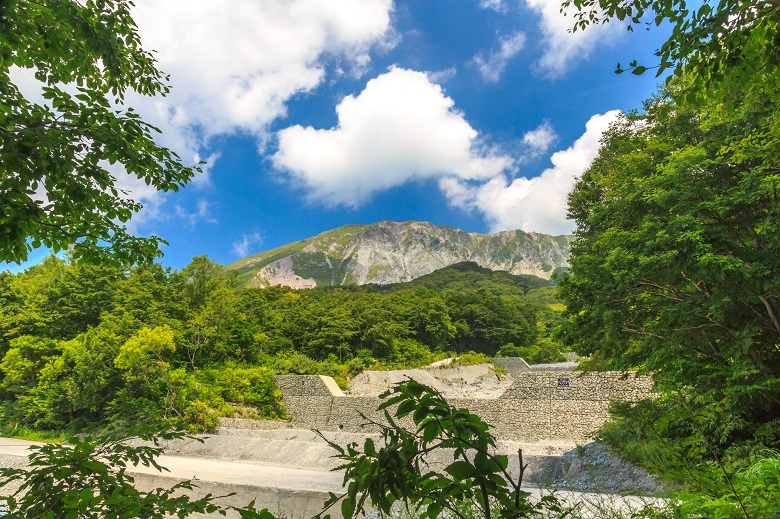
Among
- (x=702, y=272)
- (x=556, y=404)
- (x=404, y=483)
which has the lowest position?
(x=556, y=404)

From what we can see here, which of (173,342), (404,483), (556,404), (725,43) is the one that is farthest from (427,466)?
(173,342)

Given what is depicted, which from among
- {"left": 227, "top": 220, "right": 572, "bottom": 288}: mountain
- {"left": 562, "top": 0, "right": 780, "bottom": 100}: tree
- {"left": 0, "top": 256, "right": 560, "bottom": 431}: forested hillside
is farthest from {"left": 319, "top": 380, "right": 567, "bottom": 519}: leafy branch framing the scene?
{"left": 227, "top": 220, "right": 572, "bottom": 288}: mountain

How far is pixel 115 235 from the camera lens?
11.0ft

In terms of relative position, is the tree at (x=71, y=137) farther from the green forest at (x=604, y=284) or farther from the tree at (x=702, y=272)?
the tree at (x=702, y=272)

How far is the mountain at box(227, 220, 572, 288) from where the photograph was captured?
518ft

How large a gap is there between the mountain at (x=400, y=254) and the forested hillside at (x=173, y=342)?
118 metres

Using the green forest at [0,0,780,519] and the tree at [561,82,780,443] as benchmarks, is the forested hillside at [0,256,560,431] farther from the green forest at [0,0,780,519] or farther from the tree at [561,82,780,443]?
the tree at [561,82,780,443]

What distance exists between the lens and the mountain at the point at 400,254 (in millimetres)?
157750

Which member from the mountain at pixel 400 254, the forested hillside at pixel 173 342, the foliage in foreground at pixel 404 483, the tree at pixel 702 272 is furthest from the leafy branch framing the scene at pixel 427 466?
the mountain at pixel 400 254

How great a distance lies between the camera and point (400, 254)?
173m

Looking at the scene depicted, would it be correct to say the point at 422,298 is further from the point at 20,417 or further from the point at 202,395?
the point at 20,417

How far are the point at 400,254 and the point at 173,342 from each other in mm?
153944

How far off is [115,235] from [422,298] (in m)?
36.6

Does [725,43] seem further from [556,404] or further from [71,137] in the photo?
[556,404]
